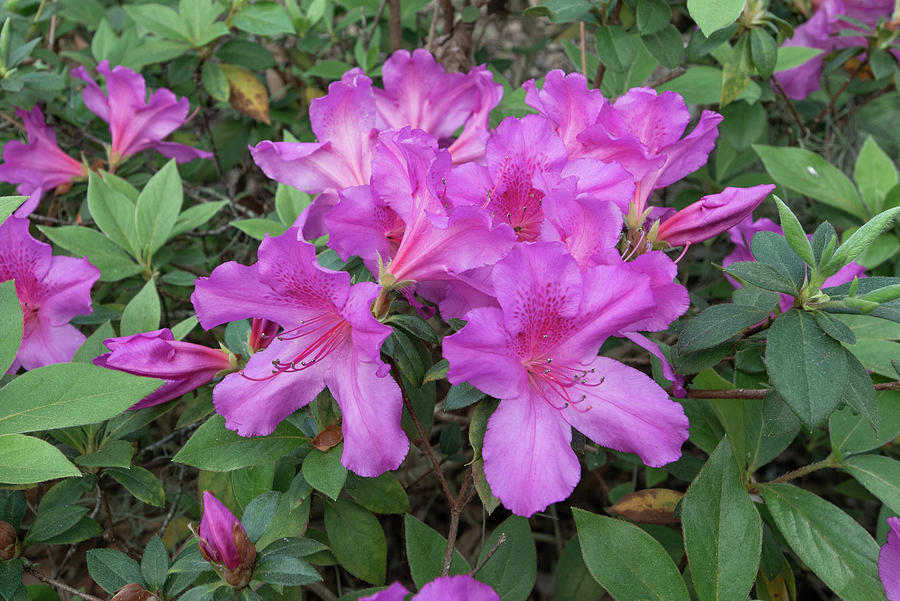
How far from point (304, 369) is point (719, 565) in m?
0.59

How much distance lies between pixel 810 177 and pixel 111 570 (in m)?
1.51

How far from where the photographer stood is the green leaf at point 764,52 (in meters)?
1.39

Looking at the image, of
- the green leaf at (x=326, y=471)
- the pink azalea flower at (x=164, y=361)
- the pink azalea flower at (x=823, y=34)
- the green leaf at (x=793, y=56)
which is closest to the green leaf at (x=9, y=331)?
the pink azalea flower at (x=164, y=361)

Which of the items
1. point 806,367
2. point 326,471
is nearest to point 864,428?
point 806,367

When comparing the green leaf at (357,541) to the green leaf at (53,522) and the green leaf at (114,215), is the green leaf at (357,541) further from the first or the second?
Result: the green leaf at (114,215)

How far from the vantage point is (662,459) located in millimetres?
855

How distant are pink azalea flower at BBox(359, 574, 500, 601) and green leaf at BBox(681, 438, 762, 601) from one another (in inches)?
11.8

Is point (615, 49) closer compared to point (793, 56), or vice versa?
point (615, 49)

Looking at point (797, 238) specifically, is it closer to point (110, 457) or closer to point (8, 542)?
point (110, 457)

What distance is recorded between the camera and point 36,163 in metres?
1.59

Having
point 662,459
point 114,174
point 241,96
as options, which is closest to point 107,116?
point 114,174

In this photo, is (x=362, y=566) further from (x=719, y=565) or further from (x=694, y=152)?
(x=694, y=152)

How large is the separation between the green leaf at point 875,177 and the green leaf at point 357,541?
1.26 meters

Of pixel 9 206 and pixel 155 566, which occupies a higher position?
pixel 9 206
